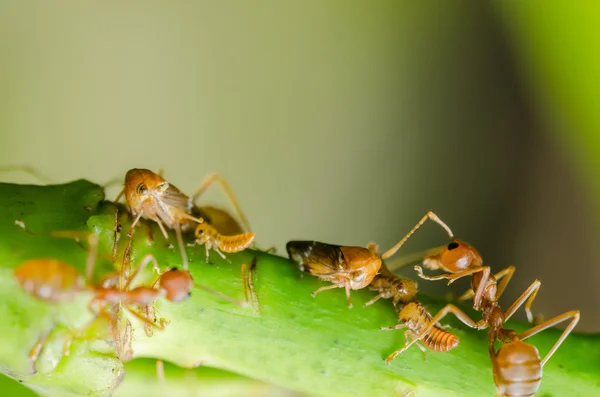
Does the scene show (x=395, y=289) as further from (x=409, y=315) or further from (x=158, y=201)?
(x=158, y=201)

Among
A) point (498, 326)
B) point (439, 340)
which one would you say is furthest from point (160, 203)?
point (498, 326)

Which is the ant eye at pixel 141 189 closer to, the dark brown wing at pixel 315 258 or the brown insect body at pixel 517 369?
the dark brown wing at pixel 315 258

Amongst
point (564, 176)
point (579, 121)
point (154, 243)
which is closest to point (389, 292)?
point (154, 243)

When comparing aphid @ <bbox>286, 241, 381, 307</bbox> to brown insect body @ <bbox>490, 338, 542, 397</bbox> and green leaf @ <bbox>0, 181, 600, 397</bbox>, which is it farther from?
brown insect body @ <bbox>490, 338, 542, 397</bbox>

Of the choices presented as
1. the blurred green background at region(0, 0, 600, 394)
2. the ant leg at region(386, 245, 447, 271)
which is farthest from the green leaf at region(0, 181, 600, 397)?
the blurred green background at region(0, 0, 600, 394)

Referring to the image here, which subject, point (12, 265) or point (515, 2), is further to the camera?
point (515, 2)

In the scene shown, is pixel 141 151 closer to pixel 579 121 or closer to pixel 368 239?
pixel 368 239
